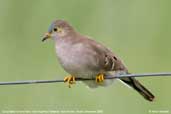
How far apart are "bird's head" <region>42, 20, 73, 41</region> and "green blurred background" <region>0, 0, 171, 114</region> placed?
1309 millimetres

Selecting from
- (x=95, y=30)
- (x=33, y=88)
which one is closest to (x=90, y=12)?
(x=95, y=30)

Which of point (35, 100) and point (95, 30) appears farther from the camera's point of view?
point (95, 30)

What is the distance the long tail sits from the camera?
8281 millimetres

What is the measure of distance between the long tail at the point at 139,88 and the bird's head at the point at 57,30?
660 mm

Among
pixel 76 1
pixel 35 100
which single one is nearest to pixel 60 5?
pixel 76 1

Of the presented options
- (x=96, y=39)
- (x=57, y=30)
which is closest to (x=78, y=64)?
(x=57, y=30)

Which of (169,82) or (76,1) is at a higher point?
(76,1)

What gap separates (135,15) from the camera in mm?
10547

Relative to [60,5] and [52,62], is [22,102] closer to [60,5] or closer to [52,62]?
[52,62]

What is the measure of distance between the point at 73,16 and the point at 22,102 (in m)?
1.32

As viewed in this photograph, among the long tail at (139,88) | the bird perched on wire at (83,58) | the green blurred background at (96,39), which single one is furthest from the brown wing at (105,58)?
the green blurred background at (96,39)

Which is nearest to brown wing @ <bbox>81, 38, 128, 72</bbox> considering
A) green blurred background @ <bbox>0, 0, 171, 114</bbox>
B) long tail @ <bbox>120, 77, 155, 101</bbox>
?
long tail @ <bbox>120, 77, 155, 101</bbox>

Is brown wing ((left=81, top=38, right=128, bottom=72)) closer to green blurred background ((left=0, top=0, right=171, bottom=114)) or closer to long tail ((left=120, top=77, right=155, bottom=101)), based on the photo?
long tail ((left=120, top=77, right=155, bottom=101))

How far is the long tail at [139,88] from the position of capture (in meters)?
8.28
